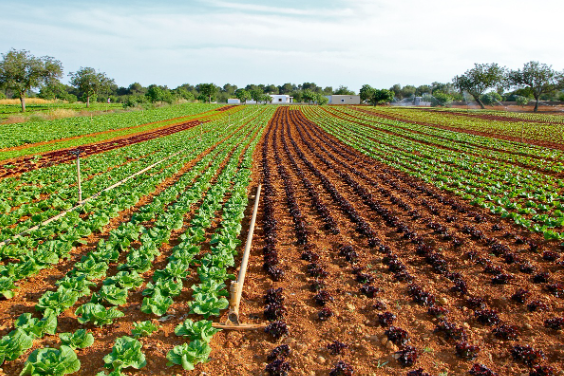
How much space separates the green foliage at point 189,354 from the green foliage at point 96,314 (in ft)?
4.26

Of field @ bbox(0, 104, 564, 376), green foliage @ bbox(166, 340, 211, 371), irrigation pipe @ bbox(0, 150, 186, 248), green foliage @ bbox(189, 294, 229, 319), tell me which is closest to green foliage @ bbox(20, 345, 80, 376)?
field @ bbox(0, 104, 564, 376)

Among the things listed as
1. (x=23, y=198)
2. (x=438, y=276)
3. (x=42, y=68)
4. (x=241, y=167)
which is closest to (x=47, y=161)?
(x=23, y=198)

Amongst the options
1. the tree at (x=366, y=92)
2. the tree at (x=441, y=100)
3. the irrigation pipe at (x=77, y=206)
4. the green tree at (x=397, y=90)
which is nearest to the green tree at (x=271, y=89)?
the green tree at (x=397, y=90)

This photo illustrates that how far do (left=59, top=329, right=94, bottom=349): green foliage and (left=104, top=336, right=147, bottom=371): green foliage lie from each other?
490mm

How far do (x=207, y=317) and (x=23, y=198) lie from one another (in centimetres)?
931

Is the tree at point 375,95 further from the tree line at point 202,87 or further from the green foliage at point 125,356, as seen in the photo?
the green foliage at point 125,356

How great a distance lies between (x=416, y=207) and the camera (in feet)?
37.7

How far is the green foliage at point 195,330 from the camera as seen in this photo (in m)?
4.98

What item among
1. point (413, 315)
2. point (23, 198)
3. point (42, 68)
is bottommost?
point (413, 315)

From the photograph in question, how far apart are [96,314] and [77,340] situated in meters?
0.49

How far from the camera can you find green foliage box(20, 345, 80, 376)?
4148 millimetres

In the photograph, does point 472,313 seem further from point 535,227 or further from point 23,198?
point 23,198

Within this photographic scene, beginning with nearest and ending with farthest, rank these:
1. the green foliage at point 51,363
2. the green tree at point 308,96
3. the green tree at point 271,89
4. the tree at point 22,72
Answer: the green foliage at point 51,363
the tree at point 22,72
the green tree at point 308,96
the green tree at point 271,89

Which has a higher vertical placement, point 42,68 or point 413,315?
point 42,68
